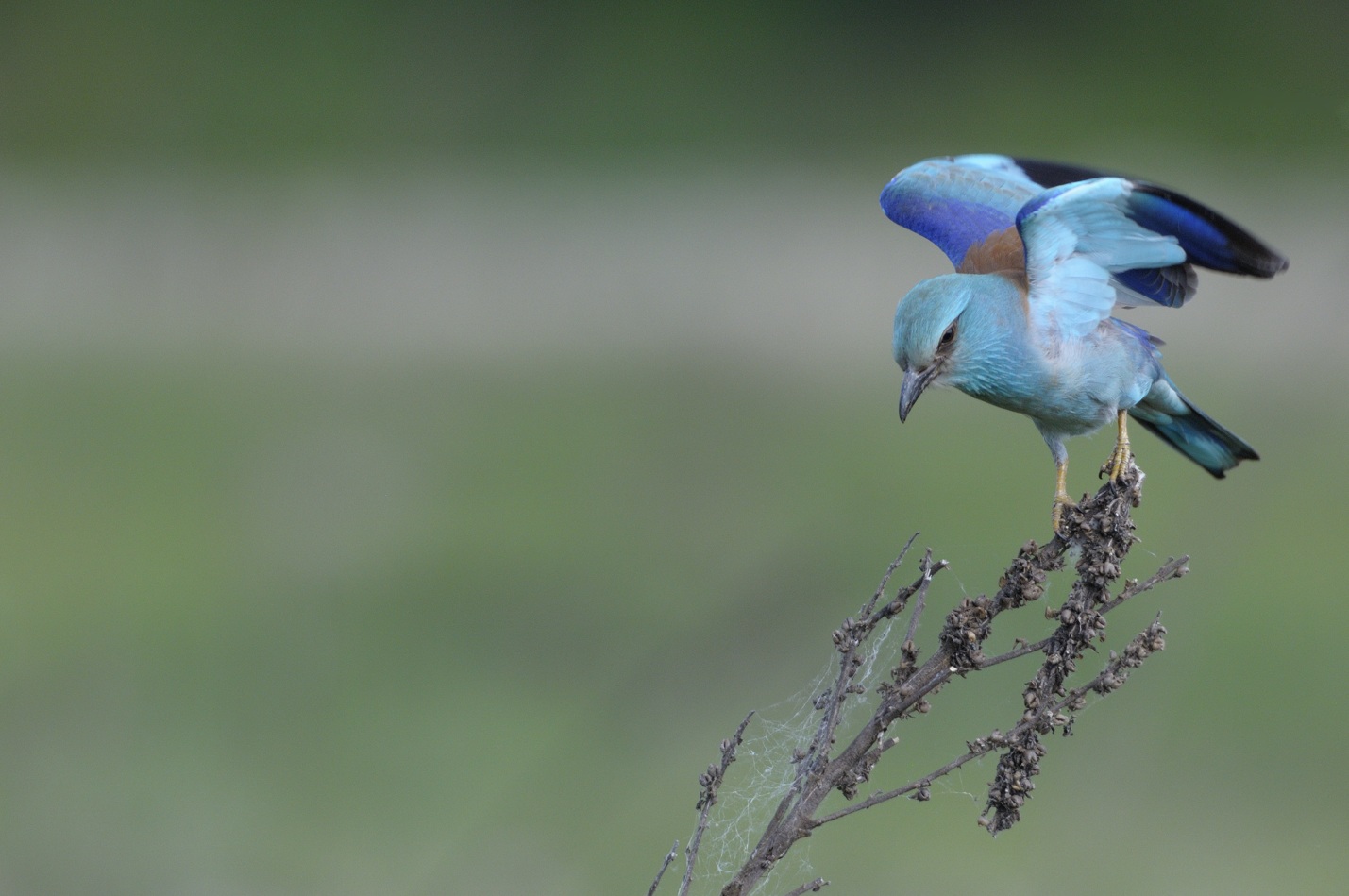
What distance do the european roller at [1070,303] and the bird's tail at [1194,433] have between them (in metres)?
0.07

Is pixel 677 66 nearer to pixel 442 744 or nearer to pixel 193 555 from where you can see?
pixel 193 555

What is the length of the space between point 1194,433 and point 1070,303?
1.26ft

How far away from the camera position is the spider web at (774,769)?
1.09 m

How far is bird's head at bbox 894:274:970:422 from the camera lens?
1412 millimetres

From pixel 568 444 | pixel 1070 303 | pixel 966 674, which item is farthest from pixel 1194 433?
pixel 568 444

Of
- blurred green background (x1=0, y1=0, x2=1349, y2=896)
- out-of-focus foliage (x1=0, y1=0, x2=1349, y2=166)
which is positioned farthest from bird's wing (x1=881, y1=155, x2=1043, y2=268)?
out-of-focus foliage (x1=0, y1=0, x2=1349, y2=166)

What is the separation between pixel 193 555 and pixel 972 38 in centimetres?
364

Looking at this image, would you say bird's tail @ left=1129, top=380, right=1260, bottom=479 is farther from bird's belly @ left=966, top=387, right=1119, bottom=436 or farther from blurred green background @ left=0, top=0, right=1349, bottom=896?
blurred green background @ left=0, top=0, right=1349, bottom=896

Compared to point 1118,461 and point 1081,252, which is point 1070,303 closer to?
point 1081,252

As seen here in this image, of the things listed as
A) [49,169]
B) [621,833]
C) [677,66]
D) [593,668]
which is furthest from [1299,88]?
[49,169]

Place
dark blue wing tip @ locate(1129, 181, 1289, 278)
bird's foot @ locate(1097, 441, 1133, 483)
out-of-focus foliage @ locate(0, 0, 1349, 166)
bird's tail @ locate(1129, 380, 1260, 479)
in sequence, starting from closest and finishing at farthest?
dark blue wing tip @ locate(1129, 181, 1289, 278) < bird's foot @ locate(1097, 441, 1133, 483) < bird's tail @ locate(1129, 380, 1260, 479) < out-of-focus foliage @ locate(0, 0, 1349, 166)

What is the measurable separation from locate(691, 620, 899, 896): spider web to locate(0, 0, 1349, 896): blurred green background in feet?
0.47

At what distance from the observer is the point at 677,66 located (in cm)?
595

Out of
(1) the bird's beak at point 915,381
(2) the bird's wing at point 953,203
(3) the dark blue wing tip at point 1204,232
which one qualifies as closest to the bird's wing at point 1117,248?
(3) the dark blue wing tip at point 1204,232
